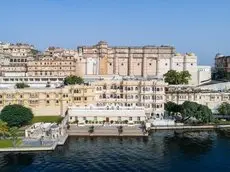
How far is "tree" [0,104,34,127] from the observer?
194ft

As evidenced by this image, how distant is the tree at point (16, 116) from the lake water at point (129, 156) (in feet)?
30.8

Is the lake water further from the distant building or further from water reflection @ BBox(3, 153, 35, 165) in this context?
the distant building

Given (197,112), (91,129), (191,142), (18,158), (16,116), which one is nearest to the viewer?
(18,158)

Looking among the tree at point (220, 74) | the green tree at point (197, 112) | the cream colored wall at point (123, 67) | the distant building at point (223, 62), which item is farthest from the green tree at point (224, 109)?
the distant building at point (223, 62)

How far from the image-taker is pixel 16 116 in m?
59.8

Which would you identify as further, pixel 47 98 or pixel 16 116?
pixel 47 98

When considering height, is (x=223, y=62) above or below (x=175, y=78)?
above

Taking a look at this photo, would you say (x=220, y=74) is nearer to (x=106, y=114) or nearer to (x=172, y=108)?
(x=172, y=108)

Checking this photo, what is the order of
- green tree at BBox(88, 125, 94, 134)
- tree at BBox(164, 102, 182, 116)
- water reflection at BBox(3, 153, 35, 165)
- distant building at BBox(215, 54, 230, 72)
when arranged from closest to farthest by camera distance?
water reflection at BBox(3, 153, 35, 165), green tree at BBox(88, 125, 94, 134), tree at BBox(164, 102, 182, 116), distant building at BBox(215, 54, 230, 72)

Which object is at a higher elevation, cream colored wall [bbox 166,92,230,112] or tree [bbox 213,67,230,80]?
tree [bbox 213,67,230,80]

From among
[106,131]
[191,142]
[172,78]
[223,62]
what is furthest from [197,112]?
[223,62]

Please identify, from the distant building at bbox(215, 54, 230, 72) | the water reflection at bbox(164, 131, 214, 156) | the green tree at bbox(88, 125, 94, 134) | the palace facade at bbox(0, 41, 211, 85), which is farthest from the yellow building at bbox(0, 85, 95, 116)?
the distant building at bbox(215, 54, 230, 72)

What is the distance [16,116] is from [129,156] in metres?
21.4

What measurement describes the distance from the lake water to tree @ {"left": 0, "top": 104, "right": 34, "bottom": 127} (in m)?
9.39
